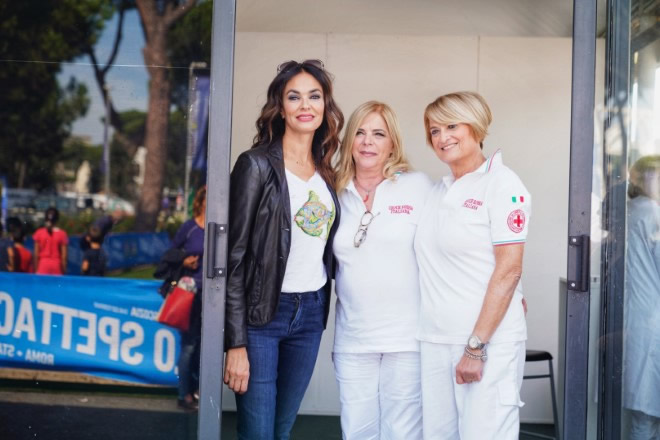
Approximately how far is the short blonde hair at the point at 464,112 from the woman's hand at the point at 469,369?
2.64 ft

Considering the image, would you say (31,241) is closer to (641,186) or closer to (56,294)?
(56,294)

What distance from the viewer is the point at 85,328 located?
117 inches

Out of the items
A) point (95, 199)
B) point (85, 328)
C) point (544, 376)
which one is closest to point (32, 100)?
point (95, 199)

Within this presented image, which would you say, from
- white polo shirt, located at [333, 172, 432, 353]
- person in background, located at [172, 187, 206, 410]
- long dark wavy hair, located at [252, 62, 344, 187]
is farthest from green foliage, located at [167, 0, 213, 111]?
white polo shirt, located at [333, 172, 432, 353]

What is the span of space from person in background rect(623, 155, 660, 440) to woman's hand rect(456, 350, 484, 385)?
0.60 m

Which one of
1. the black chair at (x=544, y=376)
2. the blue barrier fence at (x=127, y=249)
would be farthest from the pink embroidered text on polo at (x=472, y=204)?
the black chair at (x=544, y=376)

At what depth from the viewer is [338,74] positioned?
4574 millimetres

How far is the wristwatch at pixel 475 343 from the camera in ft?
7.93

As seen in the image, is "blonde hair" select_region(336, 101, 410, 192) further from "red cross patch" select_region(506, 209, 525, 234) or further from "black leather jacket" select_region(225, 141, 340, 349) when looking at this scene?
"red cross patch" select_region(506, 209, 525, 234)

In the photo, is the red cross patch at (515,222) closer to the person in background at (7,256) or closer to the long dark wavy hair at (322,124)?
the long dark wavy hair at (322,124)

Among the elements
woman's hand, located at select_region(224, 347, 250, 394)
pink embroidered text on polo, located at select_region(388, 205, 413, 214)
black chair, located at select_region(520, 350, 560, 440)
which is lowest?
black chair, located at select_region(520, 350, 560, 440)

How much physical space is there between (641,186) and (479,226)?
651 mm

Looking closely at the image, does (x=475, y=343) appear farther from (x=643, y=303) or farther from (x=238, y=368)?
(x=238, y=368)

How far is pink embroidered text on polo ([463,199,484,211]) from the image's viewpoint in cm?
249
